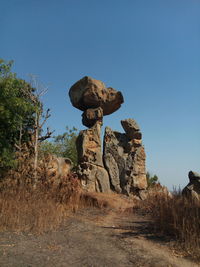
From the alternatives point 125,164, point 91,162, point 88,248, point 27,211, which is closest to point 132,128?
point 125,164

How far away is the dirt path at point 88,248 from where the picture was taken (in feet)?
13.0

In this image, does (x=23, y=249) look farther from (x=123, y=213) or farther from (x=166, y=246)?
(x=123, y=213)

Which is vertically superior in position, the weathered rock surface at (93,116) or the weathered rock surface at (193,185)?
the weathered rock surface at (93,116)

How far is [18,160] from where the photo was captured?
375 inches

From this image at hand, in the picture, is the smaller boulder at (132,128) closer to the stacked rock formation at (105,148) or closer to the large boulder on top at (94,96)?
the stacked rock formation at (105,148)

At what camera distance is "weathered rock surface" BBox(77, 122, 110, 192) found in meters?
11.2

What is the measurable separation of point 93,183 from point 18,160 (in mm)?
3505

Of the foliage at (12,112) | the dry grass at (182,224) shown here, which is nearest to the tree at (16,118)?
the foliage at (12,112)

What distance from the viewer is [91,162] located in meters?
11.6

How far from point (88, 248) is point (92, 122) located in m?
8.52

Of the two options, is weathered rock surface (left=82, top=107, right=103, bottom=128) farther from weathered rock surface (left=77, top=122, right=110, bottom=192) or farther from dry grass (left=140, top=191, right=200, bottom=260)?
dry grass (left=140, top=191, right=200, bottom=260)

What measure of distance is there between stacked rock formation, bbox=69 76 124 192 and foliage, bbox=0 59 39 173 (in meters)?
2.51

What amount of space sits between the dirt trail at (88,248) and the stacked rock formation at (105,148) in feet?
16.5

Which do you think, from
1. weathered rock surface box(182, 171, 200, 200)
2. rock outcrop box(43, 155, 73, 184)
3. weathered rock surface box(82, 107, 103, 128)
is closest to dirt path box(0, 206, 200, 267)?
weathered rock surface box(182, 171, 200, 200)
